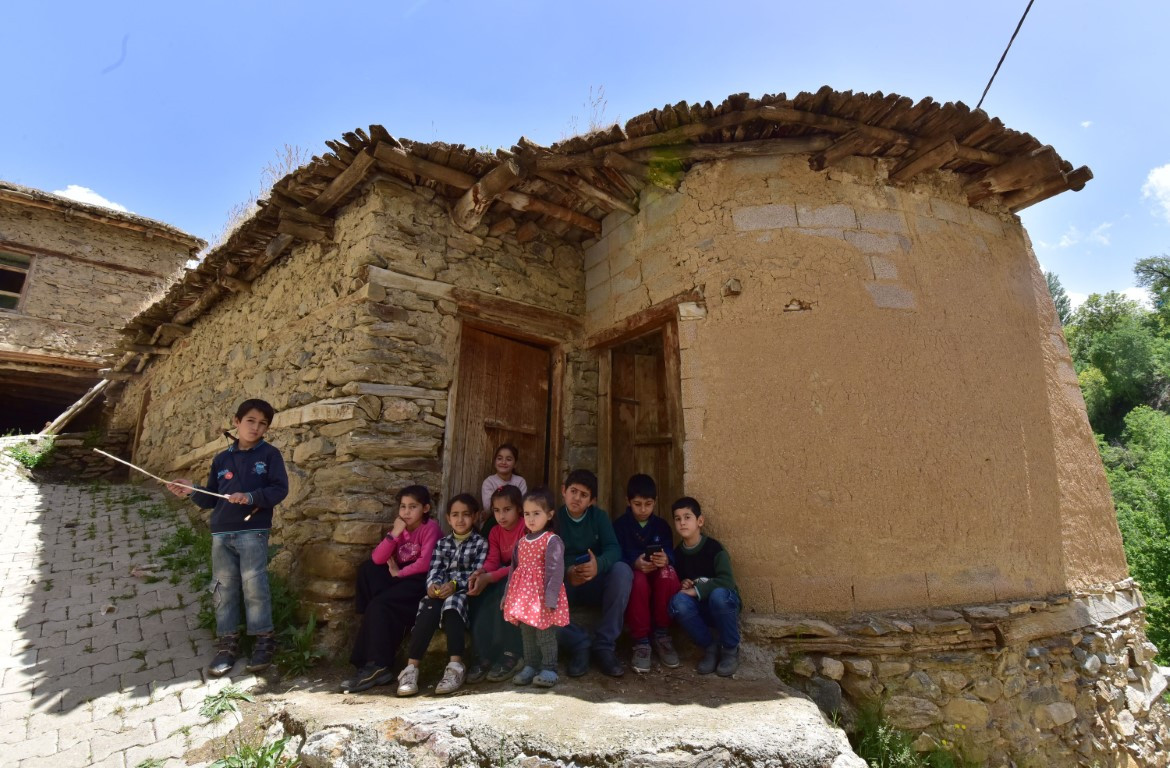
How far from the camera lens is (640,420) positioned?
5.63 metres

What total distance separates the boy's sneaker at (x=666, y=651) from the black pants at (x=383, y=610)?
148cm

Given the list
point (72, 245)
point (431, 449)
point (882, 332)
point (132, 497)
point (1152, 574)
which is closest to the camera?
point (882, 332)

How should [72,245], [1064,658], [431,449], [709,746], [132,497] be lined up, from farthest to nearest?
1. [72,245]
2. [132,497]
3. [431,449]
4. [1064,658]
5. [709,746]

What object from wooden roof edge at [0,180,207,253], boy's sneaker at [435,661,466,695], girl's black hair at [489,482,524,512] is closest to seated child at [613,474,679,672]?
girl's black hair at [489,482,524,512]

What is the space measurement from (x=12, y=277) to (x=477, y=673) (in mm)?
14767

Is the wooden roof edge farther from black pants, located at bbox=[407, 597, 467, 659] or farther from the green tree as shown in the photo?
the green tree

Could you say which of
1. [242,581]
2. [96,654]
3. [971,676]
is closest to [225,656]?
[242,581]

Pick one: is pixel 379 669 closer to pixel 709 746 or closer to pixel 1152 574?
pixel 709 746

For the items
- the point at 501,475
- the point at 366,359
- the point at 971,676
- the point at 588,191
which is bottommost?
the point at 971,676

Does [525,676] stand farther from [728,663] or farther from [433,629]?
[728,663]

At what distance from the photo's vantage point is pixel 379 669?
11.3 ft

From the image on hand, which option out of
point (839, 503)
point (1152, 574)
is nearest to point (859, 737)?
point (839, 503)

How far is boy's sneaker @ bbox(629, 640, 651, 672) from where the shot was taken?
3.42m

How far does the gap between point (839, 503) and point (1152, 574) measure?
1152 centimetres
